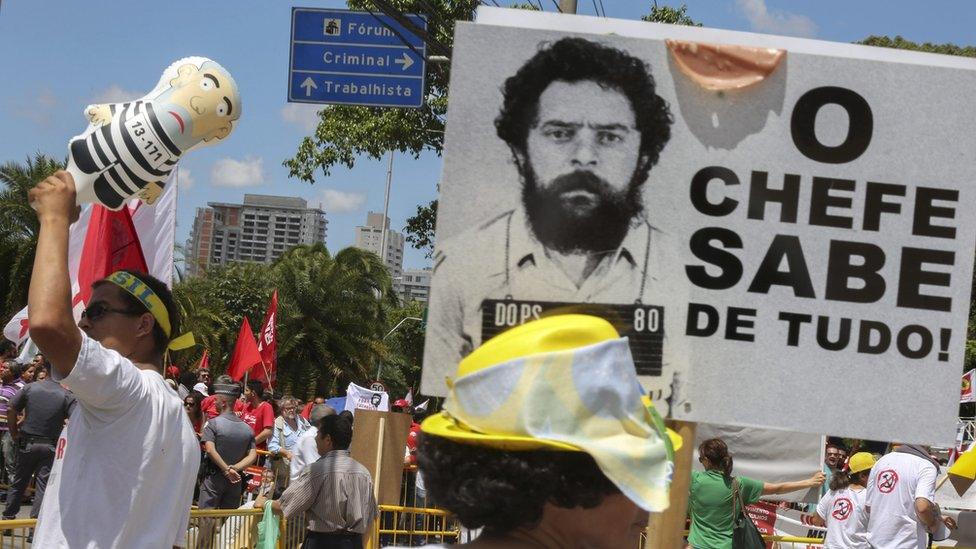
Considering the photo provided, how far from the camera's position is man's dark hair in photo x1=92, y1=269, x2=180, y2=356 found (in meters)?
3.81

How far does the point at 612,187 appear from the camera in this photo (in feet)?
10.7

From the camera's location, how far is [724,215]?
3262mm

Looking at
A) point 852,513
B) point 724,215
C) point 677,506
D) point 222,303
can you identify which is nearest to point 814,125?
point 724,215

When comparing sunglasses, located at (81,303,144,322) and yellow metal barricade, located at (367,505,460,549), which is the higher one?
sunglasses, located at (81,303,144,322)

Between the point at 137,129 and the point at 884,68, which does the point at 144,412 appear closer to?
the point at 137,129

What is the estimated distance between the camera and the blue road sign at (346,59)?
39.2ft

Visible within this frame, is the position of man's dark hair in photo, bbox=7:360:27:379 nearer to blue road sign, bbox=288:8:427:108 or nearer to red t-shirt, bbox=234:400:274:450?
red t-shirt, bbox=234:400:274:450

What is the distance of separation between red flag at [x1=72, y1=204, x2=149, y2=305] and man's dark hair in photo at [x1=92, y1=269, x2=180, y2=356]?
5599mm

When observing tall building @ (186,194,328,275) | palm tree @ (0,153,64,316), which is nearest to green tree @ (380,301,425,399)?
palm tree @ (0,153,64,316)

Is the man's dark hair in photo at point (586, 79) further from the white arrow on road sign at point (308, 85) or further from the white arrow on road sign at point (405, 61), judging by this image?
the white arrow on road sign at point (308, 85)

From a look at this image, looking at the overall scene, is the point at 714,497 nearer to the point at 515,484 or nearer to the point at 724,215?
the point at 724,215

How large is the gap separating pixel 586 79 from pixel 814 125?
2.09 feet

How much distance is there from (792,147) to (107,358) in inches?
78.8

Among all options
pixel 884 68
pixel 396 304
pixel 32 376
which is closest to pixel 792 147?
pixel 884 68
